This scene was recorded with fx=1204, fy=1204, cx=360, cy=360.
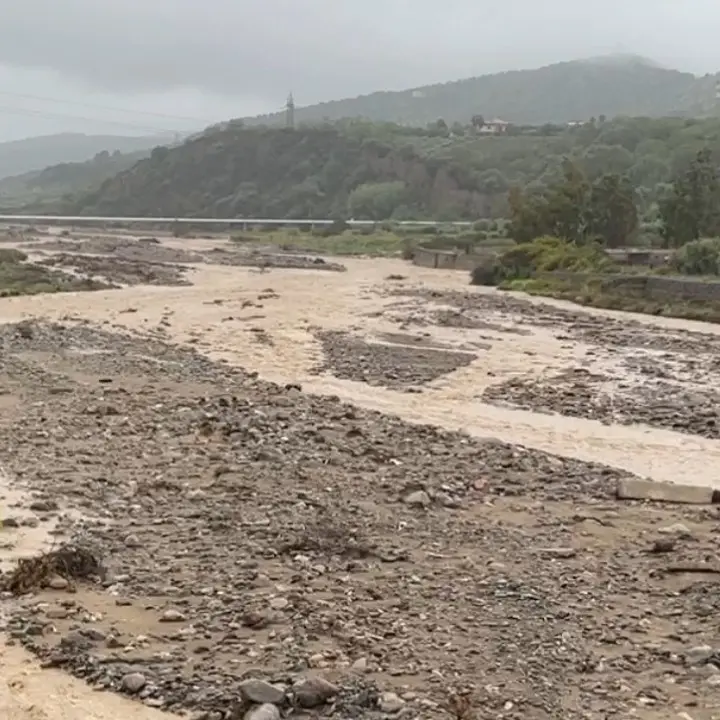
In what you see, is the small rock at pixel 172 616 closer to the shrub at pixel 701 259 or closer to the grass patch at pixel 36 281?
the grass patch at pixel 36 281

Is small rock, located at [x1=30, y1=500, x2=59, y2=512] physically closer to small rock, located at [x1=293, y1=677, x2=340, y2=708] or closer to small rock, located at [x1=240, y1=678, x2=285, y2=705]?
small rock, located at [x1=240, y1=678, x2=285, y2=705]

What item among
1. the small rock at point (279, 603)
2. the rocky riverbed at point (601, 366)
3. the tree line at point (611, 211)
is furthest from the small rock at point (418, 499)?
the tree line at point (611, 211)

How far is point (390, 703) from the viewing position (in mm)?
7711

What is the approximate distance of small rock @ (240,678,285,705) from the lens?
25.3 feet

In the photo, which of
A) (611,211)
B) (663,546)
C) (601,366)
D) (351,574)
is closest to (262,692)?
(351,574)

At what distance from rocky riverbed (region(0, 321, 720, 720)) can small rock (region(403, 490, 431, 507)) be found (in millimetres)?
35

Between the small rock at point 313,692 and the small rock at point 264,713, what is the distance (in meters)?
0.23

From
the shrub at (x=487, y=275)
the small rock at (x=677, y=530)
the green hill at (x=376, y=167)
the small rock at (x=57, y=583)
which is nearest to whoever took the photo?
the small rock at (x=57, y=583)

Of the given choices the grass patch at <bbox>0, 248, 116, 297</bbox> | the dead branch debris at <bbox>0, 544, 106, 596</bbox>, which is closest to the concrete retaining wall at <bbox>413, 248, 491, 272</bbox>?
the grass patch at <bbox>0, 248, 116, 297</bbox>

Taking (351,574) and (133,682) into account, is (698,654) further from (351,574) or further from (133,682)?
(133,682)

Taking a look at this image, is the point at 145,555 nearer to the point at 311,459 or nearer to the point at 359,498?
the point at 359,498

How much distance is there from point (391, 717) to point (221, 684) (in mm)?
1234

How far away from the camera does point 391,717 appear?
754 cm

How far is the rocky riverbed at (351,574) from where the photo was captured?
→ 812 cm
